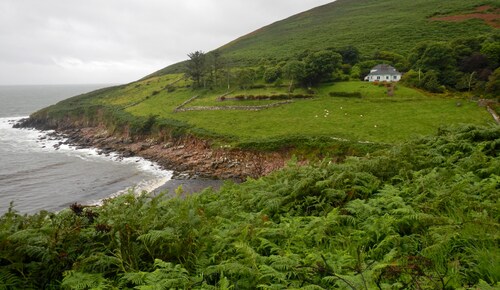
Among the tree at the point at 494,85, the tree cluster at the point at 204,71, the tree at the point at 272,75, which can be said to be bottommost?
the tree at the point at 494,85

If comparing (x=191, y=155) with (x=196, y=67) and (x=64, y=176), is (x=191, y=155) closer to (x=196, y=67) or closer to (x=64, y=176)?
(x=64, y=176)

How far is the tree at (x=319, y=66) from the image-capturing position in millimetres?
61312

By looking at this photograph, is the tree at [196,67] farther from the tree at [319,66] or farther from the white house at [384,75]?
the white house at [384,75]

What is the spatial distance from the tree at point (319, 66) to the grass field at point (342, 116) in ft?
9.51

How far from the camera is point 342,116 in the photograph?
4462 cm

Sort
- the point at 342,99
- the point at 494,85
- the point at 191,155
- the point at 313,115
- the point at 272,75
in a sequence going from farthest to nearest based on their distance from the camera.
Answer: the point at 272,75 → the point at 342,99 → the point at 313,115 → the point at 494,85 → the point at 191,155

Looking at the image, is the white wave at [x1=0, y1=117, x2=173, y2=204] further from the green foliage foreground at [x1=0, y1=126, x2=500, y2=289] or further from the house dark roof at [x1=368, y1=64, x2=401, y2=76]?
the house dark roof at [x1=368, y1=64, x2=401, y2=76]

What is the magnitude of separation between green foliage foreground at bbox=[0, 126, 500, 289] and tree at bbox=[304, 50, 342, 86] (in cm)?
5370

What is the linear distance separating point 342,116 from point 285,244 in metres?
40.4

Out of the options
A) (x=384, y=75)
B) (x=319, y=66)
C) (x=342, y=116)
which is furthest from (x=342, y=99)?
(x=384, y=75)

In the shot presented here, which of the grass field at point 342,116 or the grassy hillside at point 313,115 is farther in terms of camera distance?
the grassy hillside at point 313,115

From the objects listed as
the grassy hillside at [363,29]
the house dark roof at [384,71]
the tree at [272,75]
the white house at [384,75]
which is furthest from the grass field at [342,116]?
the grassy hillside at [363,29]

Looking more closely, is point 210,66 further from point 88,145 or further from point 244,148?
point 244,148

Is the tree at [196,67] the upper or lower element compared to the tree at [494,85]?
upper
